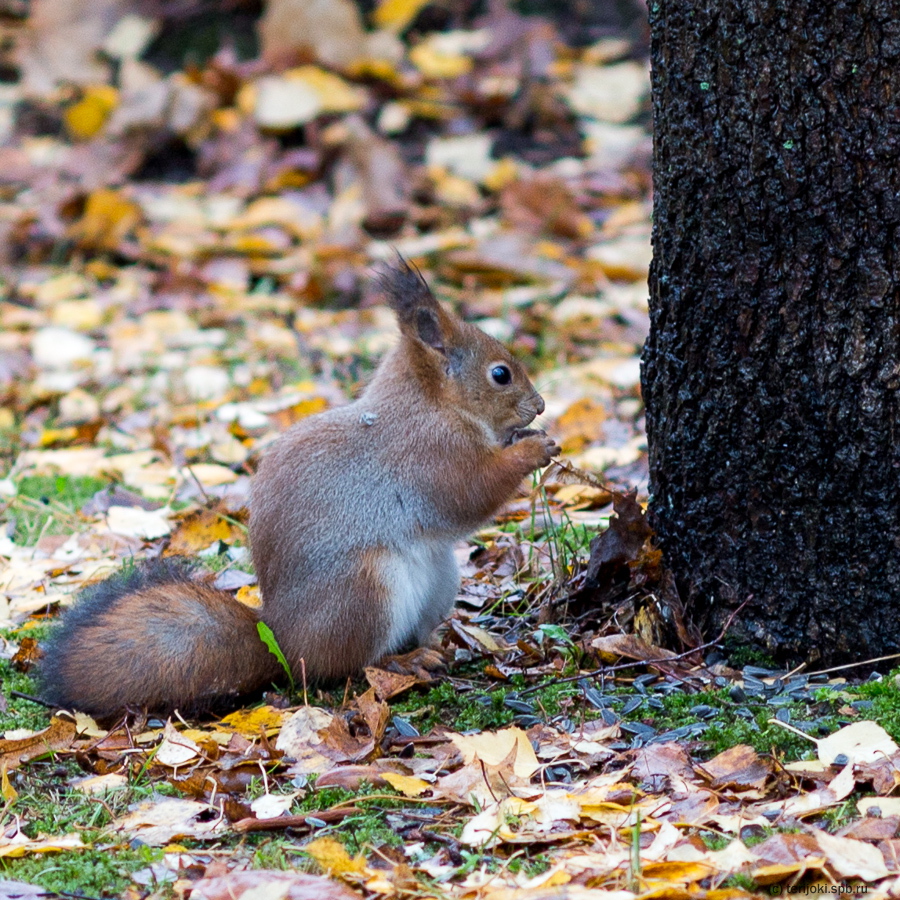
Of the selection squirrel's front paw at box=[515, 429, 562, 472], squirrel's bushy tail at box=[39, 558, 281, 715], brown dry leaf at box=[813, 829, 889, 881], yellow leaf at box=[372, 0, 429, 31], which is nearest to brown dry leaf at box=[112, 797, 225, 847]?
squirrel's bushy tail at box=[39, 558, 281, 715]

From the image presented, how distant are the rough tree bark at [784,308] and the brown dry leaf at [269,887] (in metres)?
1.17

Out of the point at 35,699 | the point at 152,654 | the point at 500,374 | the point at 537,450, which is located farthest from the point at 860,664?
the point at 35,699

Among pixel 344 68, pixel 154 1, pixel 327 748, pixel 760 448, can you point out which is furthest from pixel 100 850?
pixel 154 1

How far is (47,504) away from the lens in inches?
169

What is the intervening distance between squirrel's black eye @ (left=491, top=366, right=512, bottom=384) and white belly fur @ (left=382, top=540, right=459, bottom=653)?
0.45 metres

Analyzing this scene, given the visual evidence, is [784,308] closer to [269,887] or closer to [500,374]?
[500,374]

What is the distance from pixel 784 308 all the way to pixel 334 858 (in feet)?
4.35

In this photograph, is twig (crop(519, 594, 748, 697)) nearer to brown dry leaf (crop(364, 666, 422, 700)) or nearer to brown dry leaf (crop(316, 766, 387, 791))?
brown dry leaf (crop(364, 666, 422, 700))

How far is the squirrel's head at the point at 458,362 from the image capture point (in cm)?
321

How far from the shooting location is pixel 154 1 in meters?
9.09

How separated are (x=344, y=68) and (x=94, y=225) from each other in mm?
2015

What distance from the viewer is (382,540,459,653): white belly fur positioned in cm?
298

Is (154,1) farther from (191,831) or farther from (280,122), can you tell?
(191,831)

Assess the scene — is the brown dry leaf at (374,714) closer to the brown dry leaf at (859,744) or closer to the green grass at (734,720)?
the green grass at (734,720)
